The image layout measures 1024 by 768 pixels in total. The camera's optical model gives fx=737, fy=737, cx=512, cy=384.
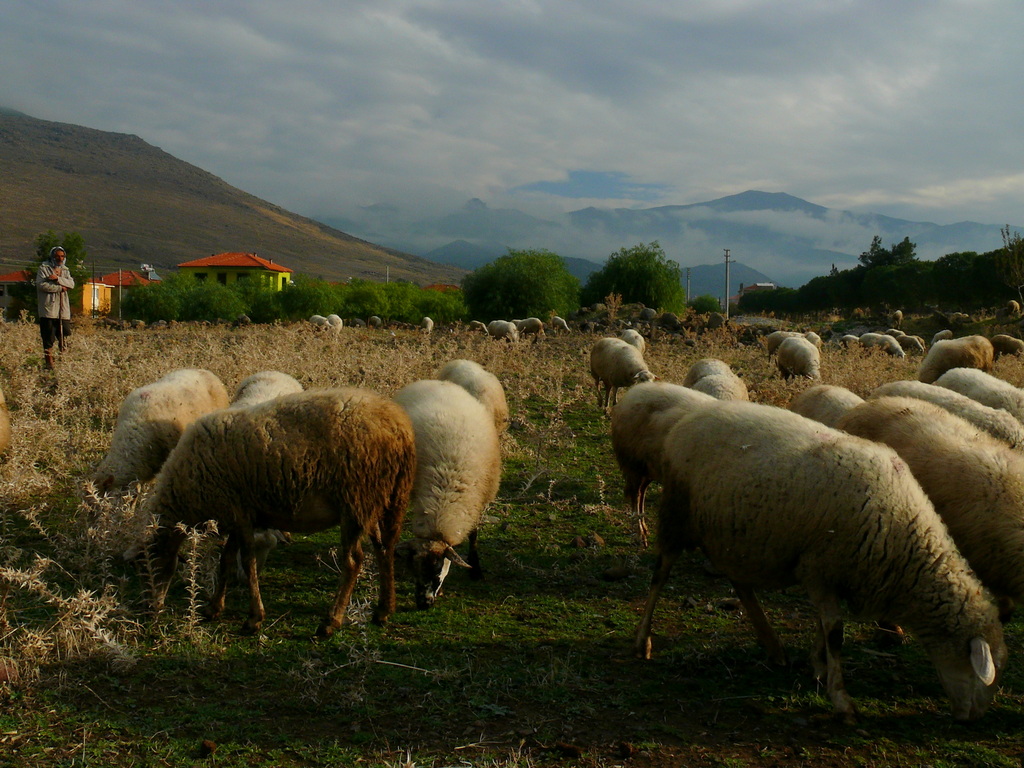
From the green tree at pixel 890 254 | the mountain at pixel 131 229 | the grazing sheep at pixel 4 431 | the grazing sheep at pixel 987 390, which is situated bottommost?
the grazing sheep at pixel 4 431

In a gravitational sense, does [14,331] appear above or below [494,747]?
above

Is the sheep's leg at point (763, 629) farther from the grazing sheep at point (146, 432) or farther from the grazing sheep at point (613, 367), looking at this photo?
the grazing sheep at point (613, 367)

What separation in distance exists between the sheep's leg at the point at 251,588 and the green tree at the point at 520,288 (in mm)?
37793

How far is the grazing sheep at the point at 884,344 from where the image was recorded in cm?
1989

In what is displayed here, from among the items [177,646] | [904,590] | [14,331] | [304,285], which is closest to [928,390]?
[904,590]

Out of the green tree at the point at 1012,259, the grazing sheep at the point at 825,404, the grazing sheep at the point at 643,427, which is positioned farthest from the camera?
the green tree at the point at 1012,259

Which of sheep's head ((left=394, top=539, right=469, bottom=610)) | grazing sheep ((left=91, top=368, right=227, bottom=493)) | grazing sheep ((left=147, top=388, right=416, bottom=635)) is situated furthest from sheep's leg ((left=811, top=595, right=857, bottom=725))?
grazing sheep ((left=91, top=368, right=227, bottom=493))

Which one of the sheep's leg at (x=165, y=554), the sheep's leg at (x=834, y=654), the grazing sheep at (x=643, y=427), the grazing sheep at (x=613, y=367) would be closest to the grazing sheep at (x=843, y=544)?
the sheep's leg at (x=834, y=654)

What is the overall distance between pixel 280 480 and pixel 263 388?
105 inches

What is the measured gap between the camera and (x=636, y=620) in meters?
5.20

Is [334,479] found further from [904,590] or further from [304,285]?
[304,285]

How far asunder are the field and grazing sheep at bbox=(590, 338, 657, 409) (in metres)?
5.46

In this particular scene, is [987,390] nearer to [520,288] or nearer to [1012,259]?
[1012,259]

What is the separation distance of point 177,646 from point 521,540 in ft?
10.3
